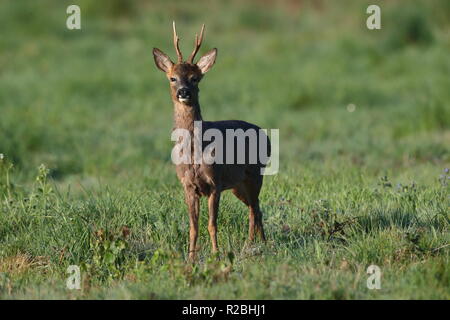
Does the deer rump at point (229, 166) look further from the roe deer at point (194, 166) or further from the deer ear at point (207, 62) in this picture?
the deer ear at point (207, 62)

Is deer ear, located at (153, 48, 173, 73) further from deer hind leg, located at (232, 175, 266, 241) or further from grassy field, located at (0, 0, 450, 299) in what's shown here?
grassy field, located at (0, 0, 450, 299)

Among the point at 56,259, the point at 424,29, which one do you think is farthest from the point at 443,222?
the point at 424,29

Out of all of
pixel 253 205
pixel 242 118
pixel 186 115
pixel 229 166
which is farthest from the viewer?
pixel 242 118

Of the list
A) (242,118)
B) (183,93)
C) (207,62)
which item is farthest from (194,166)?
(242,118)

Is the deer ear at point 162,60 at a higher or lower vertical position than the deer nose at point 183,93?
higher

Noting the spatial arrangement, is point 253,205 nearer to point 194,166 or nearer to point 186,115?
point 194,166

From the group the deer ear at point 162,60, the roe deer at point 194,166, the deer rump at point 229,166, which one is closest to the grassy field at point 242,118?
the roe deer at point 194,166

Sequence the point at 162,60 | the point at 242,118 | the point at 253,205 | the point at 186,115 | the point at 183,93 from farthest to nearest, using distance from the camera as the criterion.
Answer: the point at 242,118 < the point at 253,205 < the point at 162,60 < the point at 186,115 < the point at 183,93

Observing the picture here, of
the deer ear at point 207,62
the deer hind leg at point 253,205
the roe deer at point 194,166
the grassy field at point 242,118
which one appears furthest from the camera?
the deer hind leg at point 253,205

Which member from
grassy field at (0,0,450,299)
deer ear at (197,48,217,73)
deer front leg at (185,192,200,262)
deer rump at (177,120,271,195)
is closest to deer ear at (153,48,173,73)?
deer ear at (197,48,217,73)

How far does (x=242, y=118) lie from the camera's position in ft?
42.4

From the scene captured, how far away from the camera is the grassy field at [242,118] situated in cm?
546

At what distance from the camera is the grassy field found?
5457 mm
